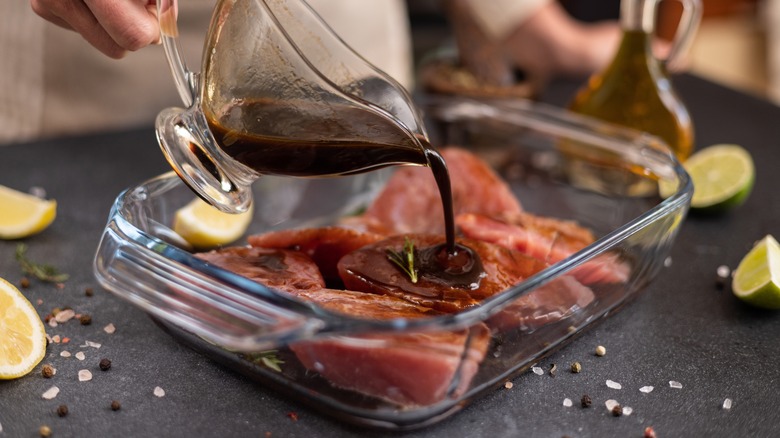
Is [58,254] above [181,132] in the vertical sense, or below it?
below

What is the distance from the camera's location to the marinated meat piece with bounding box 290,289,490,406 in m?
1.03

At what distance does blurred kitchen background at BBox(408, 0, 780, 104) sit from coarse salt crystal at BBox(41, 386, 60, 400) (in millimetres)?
3867

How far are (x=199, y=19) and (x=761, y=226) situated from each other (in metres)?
1.46

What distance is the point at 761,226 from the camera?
1811 mm

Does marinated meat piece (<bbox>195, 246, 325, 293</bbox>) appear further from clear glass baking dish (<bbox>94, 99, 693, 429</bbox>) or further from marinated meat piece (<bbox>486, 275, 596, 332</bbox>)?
marinated meat piece (<bbox>486, 275, 596, 332</bbox>)

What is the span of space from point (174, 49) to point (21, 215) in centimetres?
64

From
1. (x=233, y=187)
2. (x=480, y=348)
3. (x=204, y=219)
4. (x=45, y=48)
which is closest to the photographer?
(x=480, y=348)

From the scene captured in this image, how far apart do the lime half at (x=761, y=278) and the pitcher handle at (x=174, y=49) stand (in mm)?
1001

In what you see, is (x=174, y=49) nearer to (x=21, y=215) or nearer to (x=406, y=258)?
(x=406, y=258)

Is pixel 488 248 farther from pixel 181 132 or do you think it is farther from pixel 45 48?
pixel 45 48

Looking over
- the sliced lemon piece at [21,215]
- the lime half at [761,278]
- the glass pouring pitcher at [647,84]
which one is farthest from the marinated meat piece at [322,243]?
the glass pouring pitcher at [647,84]

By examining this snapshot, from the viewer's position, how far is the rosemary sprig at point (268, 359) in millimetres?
1137

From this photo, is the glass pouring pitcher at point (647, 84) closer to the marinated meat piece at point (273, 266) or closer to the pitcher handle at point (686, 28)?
the pitcher handle at point (686, 28)

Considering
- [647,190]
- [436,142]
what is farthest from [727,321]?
[436,142]
